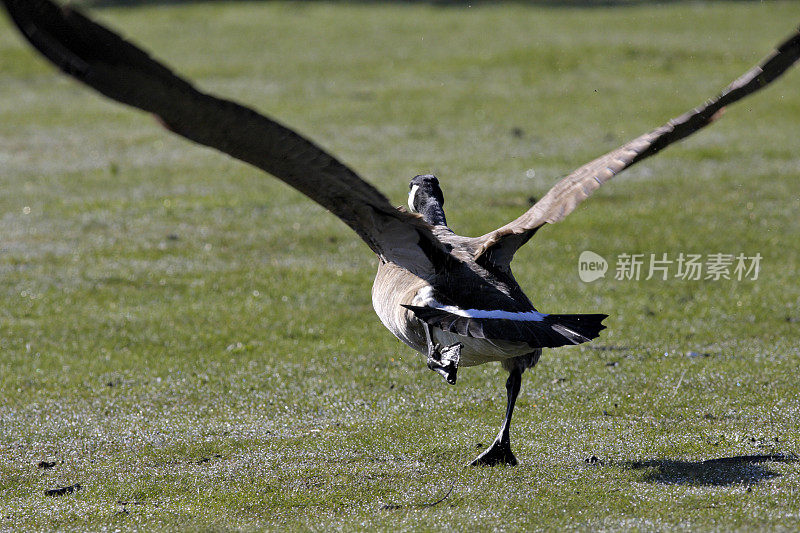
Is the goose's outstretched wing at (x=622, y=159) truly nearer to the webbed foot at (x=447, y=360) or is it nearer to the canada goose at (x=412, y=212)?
the canada goose at (x=412, y=212)

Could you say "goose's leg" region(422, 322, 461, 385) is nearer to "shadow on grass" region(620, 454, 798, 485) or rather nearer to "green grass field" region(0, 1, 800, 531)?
"green grass field" region(0, 1, 800, 531)

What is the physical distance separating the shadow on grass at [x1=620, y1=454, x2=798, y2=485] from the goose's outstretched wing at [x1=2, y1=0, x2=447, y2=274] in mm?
2279

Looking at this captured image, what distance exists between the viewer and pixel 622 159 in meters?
6.75

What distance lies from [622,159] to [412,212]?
1.56m

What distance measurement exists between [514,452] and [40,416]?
370cm

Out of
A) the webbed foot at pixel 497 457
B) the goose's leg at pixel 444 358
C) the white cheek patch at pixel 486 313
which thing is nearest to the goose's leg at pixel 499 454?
the webbed foot at pixel 497 457

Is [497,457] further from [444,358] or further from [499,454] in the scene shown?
[444,358]

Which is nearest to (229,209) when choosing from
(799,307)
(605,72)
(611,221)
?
(611,221)

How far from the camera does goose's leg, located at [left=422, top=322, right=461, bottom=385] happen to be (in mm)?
6215

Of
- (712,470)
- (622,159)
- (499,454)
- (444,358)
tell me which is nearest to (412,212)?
(444,358)

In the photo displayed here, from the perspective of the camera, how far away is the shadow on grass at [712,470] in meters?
6.21

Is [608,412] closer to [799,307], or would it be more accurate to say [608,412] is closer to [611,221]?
[799,307]

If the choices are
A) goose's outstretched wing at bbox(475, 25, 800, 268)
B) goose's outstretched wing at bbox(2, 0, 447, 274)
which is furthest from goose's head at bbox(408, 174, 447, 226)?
goose's outstretched wing at bbox(2, 0, 447, 274)

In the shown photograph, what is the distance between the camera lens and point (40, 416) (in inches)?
301
